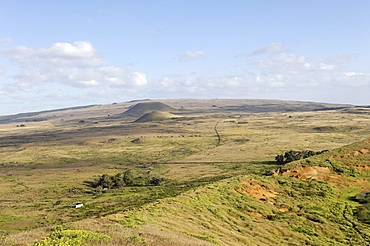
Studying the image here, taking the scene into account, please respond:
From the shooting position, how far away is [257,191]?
40.5m

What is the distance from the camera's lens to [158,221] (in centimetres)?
2733

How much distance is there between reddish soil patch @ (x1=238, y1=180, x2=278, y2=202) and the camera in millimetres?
38781

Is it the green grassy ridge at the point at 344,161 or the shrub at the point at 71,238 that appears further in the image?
the green grassy ridge at the point at 344,161

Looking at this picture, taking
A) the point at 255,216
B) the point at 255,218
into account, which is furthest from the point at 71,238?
the point at 255,216

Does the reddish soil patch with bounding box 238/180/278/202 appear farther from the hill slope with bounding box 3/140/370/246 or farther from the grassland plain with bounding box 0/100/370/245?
the grassland plain with bounding box 0/100/370/245

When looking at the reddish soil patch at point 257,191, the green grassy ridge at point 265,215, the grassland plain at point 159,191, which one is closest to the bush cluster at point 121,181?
the grassland plain at point 159,191

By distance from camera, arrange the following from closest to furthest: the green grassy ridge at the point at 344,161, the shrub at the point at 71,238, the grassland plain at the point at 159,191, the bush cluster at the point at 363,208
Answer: the shrub at the point at 71,238 < the grassland plain at the point at 159,191 < the bush cluster at the point at 363,208 < the green grassy ridge at the point at 344,161

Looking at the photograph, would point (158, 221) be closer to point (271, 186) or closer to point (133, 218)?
point (133, 218)

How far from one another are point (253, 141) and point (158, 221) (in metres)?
127

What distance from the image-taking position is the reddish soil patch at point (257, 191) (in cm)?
3878

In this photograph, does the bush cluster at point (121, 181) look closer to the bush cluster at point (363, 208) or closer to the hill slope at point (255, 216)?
the hill slope at point (255, 216)

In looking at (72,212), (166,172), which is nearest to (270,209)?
(72,212)

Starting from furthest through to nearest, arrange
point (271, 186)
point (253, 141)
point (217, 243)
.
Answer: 1. point (253, 141)
2. point (271, 186)
3. point (217, 243)

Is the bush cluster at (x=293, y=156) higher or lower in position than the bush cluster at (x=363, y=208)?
lower
